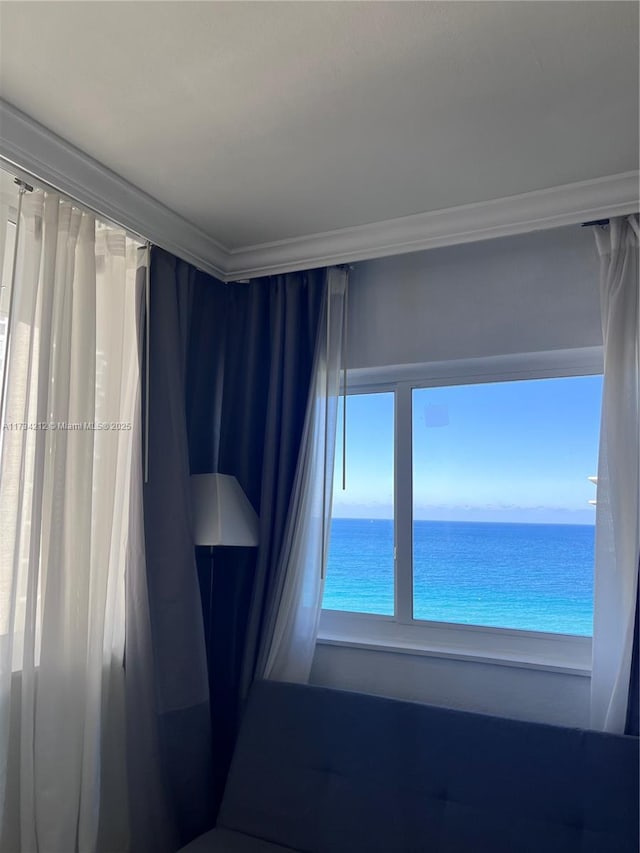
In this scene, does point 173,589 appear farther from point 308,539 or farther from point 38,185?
point 38,185

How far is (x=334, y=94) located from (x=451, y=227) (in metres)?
0.79

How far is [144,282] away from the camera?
2393mm

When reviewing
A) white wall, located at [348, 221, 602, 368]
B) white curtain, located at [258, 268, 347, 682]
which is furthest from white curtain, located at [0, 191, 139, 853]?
white wall, located at [348, 221, 602, 368]

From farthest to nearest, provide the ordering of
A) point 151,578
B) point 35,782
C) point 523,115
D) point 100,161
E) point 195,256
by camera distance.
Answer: point 195,256 < point 151,578 < point 100,161 < point 35,782 < point 523,115

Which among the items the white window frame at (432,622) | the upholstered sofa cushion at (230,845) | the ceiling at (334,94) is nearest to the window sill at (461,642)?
the white window frame at (432,622)

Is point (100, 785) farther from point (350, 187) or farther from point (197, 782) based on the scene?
point (350, 187)

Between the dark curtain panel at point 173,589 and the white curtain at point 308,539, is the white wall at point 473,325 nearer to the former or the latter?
the white curtain at point 308,539

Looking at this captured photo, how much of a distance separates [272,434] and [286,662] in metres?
0.88

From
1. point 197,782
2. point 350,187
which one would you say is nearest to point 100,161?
point 350,187

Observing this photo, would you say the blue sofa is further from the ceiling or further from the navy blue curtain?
the ceiling

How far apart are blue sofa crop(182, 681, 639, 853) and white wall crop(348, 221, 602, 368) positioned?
1.28 meters

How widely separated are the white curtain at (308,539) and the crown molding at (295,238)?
0.33m

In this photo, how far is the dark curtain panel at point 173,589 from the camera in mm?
2330

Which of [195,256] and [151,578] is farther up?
[195,256]
